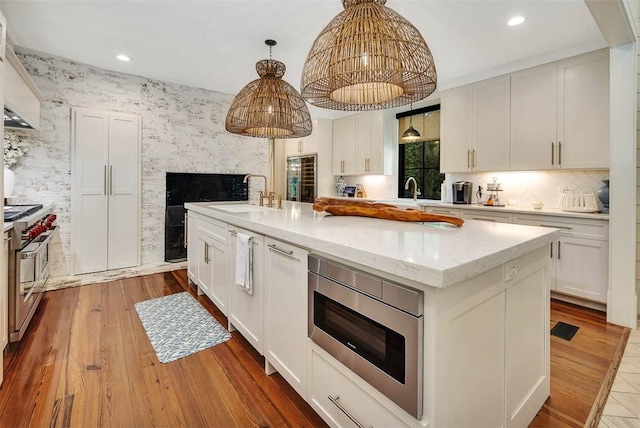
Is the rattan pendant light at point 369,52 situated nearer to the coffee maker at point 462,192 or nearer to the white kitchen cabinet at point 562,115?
the white kitchen cabinet at point 562,115

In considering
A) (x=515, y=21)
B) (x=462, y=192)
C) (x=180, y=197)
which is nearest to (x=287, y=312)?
(x=515, y=21)

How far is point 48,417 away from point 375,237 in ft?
6.16

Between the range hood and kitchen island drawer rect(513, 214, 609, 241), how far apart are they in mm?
4701

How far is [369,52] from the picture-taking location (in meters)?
1.54

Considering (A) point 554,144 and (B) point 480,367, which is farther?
(A) point 554,144

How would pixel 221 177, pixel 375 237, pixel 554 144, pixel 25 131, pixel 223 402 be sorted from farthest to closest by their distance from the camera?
pixel 221 177
pixel 25 131
pixel 554 144
pixel 223 402
pixel 375 237

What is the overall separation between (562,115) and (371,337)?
346 cm

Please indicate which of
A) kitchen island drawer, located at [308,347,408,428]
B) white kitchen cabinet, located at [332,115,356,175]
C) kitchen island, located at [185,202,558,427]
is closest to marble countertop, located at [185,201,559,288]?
kitchen island, located at [185,202,558,427]

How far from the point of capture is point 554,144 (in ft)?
11.0

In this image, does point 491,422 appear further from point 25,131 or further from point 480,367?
point 25,131

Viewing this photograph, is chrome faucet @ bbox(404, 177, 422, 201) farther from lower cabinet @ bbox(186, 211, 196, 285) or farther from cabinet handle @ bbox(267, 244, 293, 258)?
cabinet handle @ bbox(267, 244, 293, 258)

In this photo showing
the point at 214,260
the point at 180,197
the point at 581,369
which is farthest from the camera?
the point at 180,197

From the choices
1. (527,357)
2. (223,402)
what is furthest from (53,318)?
(527,357)

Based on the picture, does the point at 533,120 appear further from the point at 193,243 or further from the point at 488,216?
the point at 193,243
